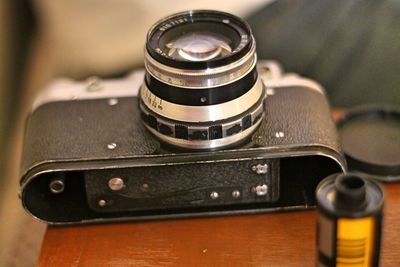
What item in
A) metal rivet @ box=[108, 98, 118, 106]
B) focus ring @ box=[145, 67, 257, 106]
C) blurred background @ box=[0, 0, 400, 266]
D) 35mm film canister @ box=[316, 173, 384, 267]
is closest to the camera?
35mm film canister @ box=[316, 173, 384, 267]

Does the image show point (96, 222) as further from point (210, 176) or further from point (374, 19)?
point (374, 19)

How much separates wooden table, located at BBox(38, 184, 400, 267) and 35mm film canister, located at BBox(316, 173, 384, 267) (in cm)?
9

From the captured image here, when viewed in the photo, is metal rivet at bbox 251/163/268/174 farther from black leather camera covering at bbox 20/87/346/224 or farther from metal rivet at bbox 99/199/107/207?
metal rivet at bbox 99/199/107/207

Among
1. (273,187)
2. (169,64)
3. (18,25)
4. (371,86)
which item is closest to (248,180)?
(273,187)

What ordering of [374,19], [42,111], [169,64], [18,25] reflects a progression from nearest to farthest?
[169,64], [42,111], [374,19], [18,25]

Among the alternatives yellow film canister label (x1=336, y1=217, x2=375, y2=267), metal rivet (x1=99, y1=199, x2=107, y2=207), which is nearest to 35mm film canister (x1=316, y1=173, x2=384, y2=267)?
yellow film canister label (x1=336, y1=217, x2=375, y2=267)

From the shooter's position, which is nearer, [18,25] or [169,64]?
[169,64]

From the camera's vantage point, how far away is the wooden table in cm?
67

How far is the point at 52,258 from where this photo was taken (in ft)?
2.26

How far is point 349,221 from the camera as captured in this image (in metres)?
0.54

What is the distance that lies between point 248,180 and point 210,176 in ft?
0.12

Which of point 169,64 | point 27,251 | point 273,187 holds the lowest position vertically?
point 27,251

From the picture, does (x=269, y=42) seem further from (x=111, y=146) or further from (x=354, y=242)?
(x=354, y=242)

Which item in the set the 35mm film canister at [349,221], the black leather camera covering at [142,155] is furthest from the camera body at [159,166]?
the 35mm film canister at [349,221]
